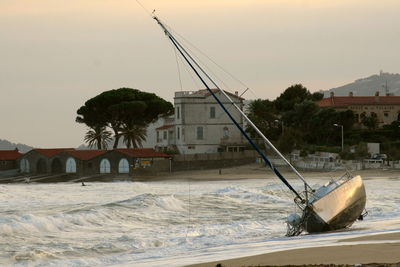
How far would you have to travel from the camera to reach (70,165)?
9350cm

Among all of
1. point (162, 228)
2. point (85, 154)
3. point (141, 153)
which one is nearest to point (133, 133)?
point (85, 154)

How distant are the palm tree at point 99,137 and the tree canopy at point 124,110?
51cm

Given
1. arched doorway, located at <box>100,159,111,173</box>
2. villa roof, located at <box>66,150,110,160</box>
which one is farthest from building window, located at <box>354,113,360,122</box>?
villa roof, located at <box>66,150,110,160</box>

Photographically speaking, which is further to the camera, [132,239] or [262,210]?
[262,210]

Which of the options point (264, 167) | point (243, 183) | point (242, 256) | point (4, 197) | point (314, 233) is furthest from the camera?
point (264, 167)

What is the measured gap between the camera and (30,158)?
3861 inches

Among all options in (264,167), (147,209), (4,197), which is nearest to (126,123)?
(264,167)

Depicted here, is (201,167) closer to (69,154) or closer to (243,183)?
(69,154)

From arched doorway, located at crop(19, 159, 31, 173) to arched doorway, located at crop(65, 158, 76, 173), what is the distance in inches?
262

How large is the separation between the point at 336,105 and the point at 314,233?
72003mm

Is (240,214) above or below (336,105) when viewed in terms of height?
below

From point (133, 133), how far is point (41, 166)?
1171cm

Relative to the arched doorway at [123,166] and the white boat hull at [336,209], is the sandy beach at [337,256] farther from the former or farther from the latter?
the arched doorway at [123,166]

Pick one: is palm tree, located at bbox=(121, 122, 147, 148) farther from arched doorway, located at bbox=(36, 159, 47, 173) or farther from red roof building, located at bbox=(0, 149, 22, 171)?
red roof building, located at bbox=(0, 149, 22, 171)
